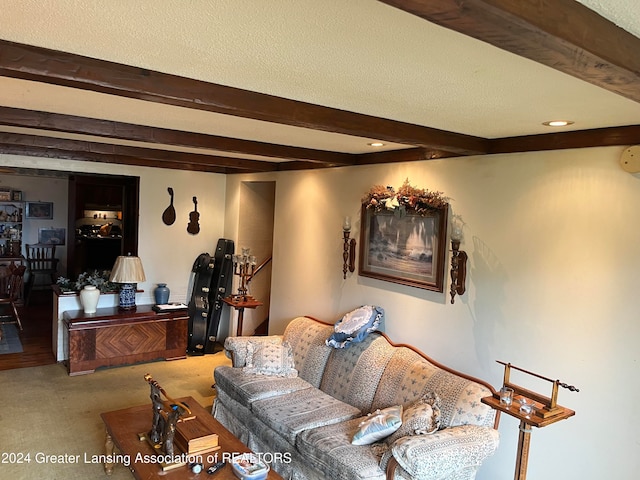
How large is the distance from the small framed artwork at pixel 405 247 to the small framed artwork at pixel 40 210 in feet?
24.7

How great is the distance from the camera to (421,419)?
271 centimetres

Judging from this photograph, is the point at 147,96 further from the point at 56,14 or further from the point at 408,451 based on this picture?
the point at 408,451

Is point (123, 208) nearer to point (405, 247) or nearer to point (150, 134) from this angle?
point (150, 134)

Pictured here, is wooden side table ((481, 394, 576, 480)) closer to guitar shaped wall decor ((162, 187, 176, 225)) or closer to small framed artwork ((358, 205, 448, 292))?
small framed artwork ((358, 205, 448, 292))

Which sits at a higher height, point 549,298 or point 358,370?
point 549,298

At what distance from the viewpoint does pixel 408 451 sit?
2.43 metres

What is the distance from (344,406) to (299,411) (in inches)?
13.8

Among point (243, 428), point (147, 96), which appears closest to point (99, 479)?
point (243, 428)

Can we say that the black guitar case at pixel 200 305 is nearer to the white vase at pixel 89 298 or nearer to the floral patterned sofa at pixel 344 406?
the white vase at pixel 89 298

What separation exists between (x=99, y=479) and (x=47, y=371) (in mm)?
2319

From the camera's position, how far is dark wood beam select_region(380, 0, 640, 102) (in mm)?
910

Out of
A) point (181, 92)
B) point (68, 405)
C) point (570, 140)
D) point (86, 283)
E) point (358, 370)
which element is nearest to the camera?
point (181, 92)

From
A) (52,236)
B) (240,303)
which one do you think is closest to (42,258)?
(52,236)

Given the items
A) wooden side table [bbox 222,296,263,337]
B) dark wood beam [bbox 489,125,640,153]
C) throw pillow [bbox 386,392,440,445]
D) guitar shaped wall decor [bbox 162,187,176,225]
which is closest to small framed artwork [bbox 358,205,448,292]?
dark wood beam [bbox 489,125,640,153]
